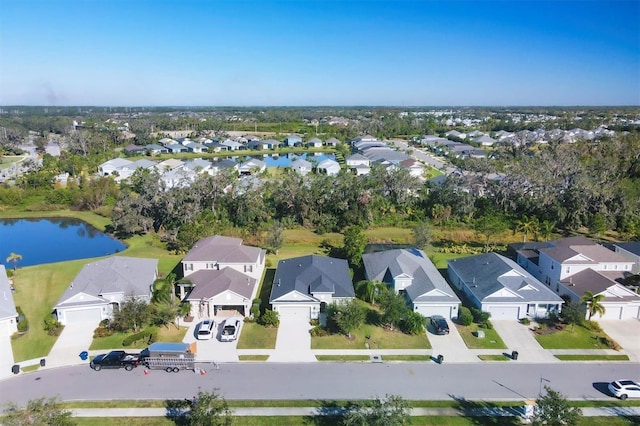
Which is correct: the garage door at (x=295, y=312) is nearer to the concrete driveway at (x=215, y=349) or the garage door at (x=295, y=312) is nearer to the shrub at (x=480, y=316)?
the concrete driveway at (x=215, y=349)

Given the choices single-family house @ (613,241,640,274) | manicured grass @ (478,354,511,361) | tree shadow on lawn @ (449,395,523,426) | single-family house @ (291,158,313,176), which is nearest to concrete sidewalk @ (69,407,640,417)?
tree shadow on lawn @ (449,395,523,426)

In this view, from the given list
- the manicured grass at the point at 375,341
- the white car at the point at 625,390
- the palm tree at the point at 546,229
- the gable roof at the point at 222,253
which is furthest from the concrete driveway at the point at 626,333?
the gable roof at the point at 222,253

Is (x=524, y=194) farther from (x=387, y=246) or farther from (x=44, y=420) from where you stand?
(x=44, y=420)

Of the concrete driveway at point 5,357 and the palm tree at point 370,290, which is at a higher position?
the palm tree at point 370,290

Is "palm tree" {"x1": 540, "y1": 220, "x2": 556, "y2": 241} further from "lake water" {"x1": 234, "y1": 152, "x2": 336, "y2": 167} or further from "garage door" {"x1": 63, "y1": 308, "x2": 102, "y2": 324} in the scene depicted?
"lake water" {"x1": 234, "y1": 152, "x2": 336, "y2": 167}

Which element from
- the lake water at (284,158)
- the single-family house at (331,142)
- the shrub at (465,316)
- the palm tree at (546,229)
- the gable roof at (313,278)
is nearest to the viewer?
the shrub at (465,316)

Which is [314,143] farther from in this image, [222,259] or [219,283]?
[219,283]

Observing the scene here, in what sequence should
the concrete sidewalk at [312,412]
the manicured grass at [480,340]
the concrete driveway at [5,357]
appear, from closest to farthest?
the concrete sidewalk at [312,412], the concrete driveway at [5,357], the manicured grass at [480,340]
